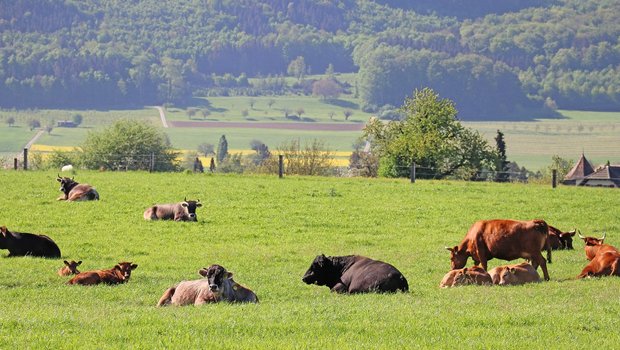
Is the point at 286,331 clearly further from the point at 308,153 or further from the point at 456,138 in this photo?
the point at 308,153

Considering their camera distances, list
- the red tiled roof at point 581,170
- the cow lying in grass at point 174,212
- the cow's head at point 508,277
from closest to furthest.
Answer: the cow's head at point 508,277 < the cow lying in grass at point 174,212 < the red tiled roof at point 581,170

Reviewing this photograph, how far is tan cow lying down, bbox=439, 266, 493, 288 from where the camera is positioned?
18203 millimetres

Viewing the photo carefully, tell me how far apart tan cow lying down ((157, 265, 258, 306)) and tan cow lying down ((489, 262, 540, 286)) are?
4.19 metres

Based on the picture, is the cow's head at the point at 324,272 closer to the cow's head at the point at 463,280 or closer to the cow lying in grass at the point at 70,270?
the cow's head at the point at 463,280

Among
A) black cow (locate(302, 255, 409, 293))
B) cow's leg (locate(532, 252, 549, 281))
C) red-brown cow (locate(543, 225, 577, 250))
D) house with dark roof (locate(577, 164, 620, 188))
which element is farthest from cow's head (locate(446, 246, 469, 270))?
house with dark roof (locate(577, 164, 620, 188))

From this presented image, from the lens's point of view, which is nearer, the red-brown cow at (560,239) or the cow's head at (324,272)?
the cow's head at (324,272)

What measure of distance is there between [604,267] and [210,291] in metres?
7.07

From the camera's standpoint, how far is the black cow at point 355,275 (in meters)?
17.3

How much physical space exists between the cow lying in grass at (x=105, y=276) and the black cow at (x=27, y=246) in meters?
3.65

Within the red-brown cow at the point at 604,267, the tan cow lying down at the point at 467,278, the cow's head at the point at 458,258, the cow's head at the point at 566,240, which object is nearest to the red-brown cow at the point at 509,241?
the cow's head at the point at 458,258

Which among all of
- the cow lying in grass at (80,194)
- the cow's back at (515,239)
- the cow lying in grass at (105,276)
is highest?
the cow's back at (515,239)

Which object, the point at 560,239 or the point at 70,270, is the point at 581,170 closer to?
the point at 560,239

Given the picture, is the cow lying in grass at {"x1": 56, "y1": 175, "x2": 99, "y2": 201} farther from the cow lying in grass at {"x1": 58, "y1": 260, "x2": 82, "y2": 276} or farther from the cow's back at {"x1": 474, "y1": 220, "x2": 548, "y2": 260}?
the cow's back at {"x1": 474, "y1": 220, "x2": 548, "y2": 260}

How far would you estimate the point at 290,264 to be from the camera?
22.1 metres
